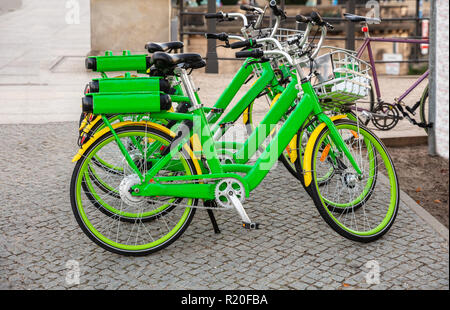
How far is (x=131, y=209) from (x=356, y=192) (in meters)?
1.59

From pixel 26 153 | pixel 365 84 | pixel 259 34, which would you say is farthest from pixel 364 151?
pixel 26 153

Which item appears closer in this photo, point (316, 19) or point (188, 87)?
point (188, 87)

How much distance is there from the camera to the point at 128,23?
37.4 ft

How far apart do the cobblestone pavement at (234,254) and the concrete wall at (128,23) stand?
6478 millimetres

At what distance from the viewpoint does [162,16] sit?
451 inches

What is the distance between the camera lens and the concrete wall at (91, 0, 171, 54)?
11352 millimetres

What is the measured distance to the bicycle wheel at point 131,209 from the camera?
3998 mm

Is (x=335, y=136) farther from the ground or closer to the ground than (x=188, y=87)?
closer to the ground

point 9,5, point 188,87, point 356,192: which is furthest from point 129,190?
point 9,5

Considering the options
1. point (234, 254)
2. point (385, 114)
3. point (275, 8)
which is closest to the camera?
point (234, 254)

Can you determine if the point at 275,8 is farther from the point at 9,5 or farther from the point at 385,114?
the point at 9,5

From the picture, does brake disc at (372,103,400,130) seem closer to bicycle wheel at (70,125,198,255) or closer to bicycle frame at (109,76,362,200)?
bicycle frame at (109,76,362,200)
